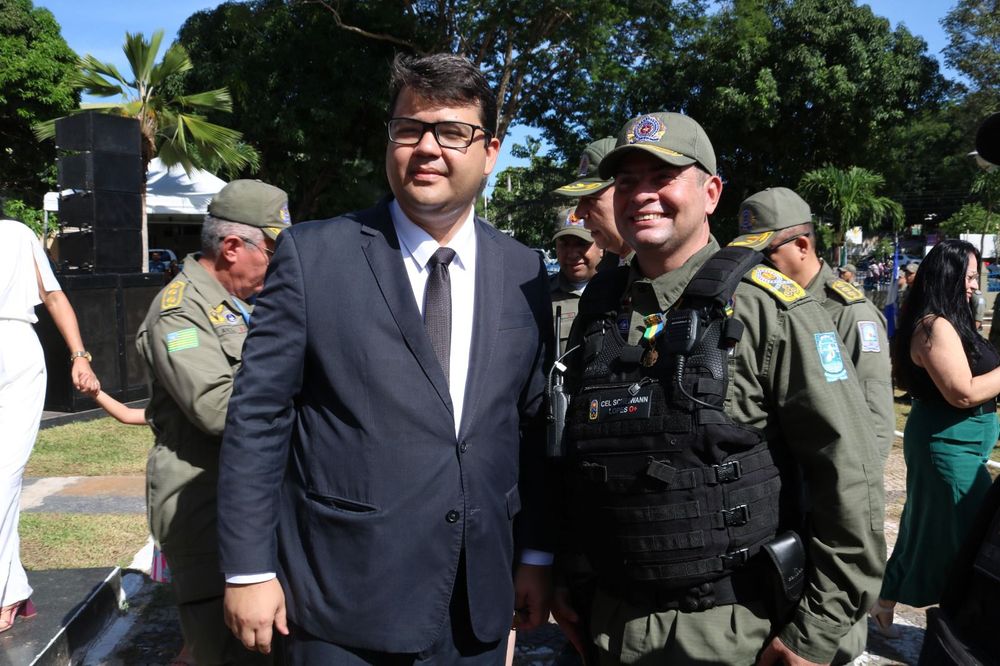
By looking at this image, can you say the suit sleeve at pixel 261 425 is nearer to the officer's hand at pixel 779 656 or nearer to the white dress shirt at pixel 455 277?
the white dress shirt at pixel 455 277

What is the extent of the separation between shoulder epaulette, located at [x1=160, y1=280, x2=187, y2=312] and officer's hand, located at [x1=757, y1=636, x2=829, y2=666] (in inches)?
83.7

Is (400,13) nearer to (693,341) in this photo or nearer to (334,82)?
(334,82)

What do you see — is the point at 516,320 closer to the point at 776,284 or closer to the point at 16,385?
the point at 776,284

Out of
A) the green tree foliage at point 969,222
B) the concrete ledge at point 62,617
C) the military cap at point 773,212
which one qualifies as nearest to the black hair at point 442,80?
the military cap at point 773,212

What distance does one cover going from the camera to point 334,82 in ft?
59.3

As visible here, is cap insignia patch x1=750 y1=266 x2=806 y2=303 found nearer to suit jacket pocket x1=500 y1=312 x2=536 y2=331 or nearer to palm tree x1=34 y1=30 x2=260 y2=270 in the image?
suit jacket pocket x1=500 y1=312 x2=536 y2=331

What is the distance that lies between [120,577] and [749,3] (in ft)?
65.6

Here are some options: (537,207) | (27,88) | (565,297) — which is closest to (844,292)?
(565,297)

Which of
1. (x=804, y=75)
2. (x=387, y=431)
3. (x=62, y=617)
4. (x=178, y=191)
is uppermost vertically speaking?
(x=804, y=75)

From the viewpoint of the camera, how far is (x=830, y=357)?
1921mm

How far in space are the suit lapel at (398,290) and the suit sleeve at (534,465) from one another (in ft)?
1.25

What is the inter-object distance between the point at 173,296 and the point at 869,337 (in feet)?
9.06

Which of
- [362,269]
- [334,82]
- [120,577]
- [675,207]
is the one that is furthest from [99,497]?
[334,82]

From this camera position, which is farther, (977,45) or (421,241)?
(977,45)
